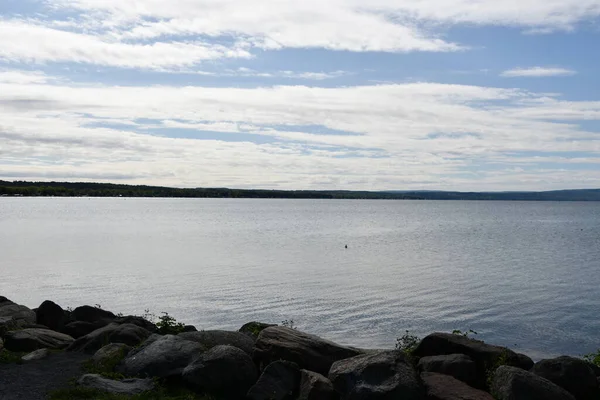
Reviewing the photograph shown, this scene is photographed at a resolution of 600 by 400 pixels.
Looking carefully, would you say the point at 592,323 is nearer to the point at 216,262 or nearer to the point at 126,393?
the point at 126,393

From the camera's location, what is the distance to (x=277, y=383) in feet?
47.2

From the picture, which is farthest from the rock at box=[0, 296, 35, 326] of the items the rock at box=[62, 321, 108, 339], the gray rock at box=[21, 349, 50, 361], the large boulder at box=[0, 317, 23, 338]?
the gray rock at box=[21, 349, 50, 361]

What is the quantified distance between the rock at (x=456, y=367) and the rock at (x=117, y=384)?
654 cm

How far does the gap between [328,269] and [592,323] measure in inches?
899

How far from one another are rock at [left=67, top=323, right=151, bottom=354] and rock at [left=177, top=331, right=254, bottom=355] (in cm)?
221

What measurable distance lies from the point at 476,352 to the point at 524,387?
2.21m

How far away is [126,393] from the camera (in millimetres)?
13820

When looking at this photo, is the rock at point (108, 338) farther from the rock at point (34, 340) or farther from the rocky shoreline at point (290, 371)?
the rock at point (34, 340)

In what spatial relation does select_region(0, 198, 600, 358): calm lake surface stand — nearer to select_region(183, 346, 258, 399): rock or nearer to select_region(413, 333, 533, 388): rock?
select_region(413, 333, 533, 388): rock

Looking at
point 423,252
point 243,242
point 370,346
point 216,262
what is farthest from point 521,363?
point 243,242

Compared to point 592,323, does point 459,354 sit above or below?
above

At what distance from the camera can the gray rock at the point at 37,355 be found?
17172 millimetres

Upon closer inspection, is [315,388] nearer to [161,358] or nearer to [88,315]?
[161,358]

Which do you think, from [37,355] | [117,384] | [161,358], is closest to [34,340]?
[37,355]
